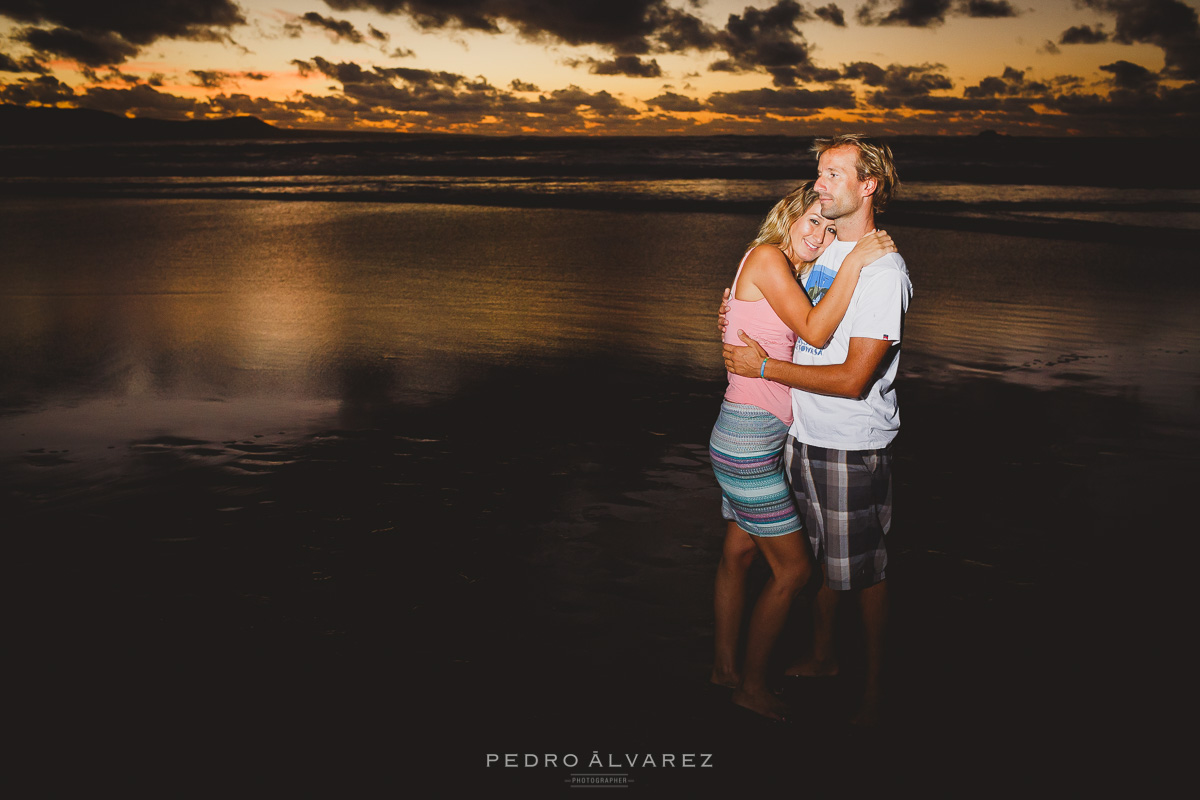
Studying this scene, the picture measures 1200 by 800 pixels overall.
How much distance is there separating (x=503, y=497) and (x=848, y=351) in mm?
2882

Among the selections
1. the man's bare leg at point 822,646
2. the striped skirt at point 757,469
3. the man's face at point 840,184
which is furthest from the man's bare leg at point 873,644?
the man's face at point 840,184

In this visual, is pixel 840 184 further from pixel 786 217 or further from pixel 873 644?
pixel 873 644

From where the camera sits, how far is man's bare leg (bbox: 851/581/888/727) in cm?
319

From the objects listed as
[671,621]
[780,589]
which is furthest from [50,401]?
[780,589]

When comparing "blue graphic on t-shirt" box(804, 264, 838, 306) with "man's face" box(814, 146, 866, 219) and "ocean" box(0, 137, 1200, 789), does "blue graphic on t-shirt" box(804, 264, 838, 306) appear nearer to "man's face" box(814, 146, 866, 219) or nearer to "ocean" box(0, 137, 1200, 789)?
"man's face" box(814, 146, 866, 219)

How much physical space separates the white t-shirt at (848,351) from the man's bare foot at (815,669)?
3.66 ft

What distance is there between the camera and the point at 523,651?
3.67 meters

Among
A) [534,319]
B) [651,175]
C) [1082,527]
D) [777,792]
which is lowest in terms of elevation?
[777,792]

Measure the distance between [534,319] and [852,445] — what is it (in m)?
7.52

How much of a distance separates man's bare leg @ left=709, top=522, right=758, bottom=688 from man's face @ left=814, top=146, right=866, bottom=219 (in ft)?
4.31

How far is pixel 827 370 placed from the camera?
2934 millimetres

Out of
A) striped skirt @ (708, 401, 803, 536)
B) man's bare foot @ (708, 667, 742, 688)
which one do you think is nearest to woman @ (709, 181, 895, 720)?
striped skirt @ (708, 401, 803, 536)

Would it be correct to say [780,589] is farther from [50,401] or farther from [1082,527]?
[50,401]

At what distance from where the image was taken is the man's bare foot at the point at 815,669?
3.61m
